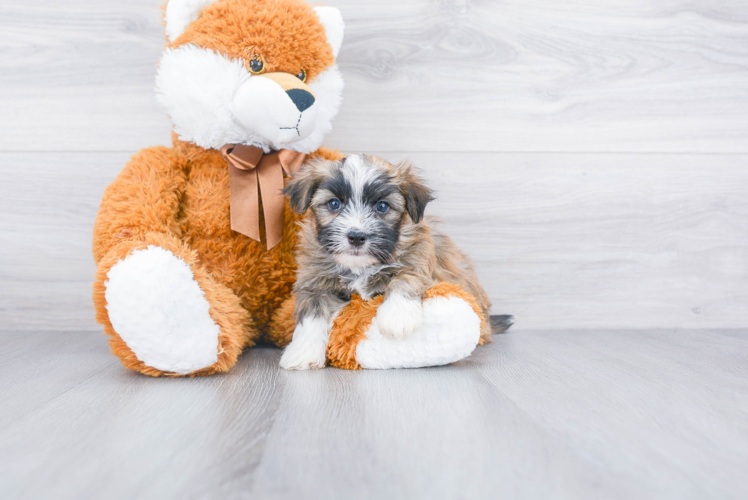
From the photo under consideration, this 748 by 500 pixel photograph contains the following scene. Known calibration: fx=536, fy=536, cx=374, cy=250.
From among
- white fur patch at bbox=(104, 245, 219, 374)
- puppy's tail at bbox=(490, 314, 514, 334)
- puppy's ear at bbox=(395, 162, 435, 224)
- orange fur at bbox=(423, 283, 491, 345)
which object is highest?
puppy's ear at bbox=(395, 162, 435, 224)

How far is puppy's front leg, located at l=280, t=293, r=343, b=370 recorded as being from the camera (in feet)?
4.91

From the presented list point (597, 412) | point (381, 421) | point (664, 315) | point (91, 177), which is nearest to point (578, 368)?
point (597, 412)

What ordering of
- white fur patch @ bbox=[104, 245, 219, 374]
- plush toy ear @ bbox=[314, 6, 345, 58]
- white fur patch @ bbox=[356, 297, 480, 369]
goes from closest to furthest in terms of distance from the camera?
1. white fur patch @ bbox=[104, 245, 219, 374]
2. white fur patch @ bbox=[356, 297, 480, 369]
3. plush toy ear @ bbox=[314, 6, 345, 58]

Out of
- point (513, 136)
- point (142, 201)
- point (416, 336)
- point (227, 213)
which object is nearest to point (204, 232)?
point (227, 213)

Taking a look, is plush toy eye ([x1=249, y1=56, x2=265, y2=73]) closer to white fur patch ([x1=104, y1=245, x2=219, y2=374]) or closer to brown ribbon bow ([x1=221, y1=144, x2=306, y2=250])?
brown ribbon bow ([x1=221, y1=144, x2=306, y2=250])

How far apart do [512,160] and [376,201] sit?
0.89 meters

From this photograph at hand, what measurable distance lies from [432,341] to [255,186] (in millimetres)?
713

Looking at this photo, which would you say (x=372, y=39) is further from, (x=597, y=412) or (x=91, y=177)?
(x=597, y=412)

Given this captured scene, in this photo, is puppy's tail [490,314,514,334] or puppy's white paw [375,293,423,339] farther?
puppy's tail [490,314,514,334]

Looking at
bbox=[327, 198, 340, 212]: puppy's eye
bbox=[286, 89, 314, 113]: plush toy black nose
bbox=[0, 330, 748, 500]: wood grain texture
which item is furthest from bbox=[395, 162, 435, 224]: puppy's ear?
bbox=[0, 330, 748, 500]: wood grain texture

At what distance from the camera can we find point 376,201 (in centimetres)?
145

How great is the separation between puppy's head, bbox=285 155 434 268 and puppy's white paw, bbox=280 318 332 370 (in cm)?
20

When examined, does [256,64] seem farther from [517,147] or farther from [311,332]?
[517,147]

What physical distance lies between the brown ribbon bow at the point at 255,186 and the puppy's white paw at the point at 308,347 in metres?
0.30
